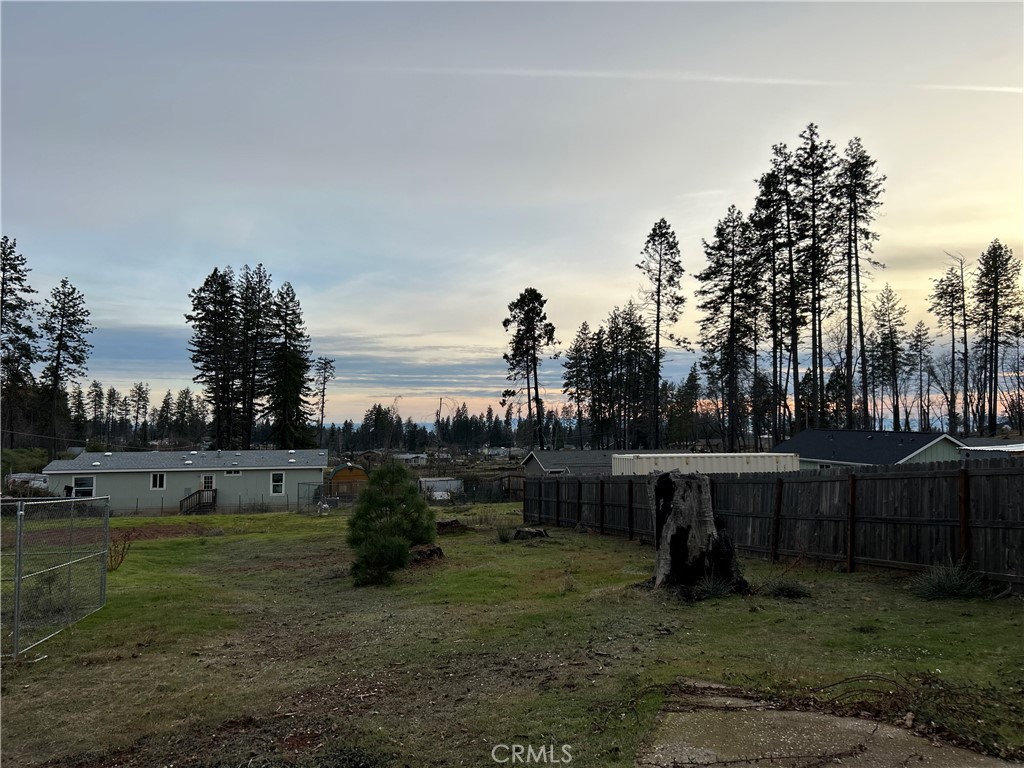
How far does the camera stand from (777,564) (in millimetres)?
12406

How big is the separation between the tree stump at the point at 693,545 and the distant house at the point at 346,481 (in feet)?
114

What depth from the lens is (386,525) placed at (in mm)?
13742

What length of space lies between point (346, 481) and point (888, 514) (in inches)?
1503

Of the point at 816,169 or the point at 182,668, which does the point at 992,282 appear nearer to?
the point at 816,169

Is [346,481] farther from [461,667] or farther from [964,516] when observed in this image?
[964,516]

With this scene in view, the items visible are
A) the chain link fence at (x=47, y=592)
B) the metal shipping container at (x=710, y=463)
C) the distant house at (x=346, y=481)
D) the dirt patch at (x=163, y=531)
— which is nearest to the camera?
the chain link fence at (x=47, y=592)

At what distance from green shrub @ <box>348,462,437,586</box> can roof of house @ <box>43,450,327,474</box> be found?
2661 cm

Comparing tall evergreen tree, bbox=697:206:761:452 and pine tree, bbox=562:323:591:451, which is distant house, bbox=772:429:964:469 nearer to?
tall evergreen tree, bbox=697:206:761:452

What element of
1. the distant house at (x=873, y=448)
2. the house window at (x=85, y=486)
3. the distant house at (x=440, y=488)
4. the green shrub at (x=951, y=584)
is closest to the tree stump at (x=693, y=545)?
the green shrub at (x=951, y=584)

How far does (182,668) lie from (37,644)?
273cm

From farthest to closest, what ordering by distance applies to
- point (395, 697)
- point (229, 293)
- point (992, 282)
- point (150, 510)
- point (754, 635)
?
point (229, 293) < point (992, 282) < point (150, 510) < point (754, 635) < point (395, 697)

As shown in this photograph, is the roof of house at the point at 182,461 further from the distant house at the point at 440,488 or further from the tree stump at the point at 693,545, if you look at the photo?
the tree stump at the point at 693,545

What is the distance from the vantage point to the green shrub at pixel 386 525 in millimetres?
12734

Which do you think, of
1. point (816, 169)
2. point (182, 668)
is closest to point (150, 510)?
point (182, 668)
